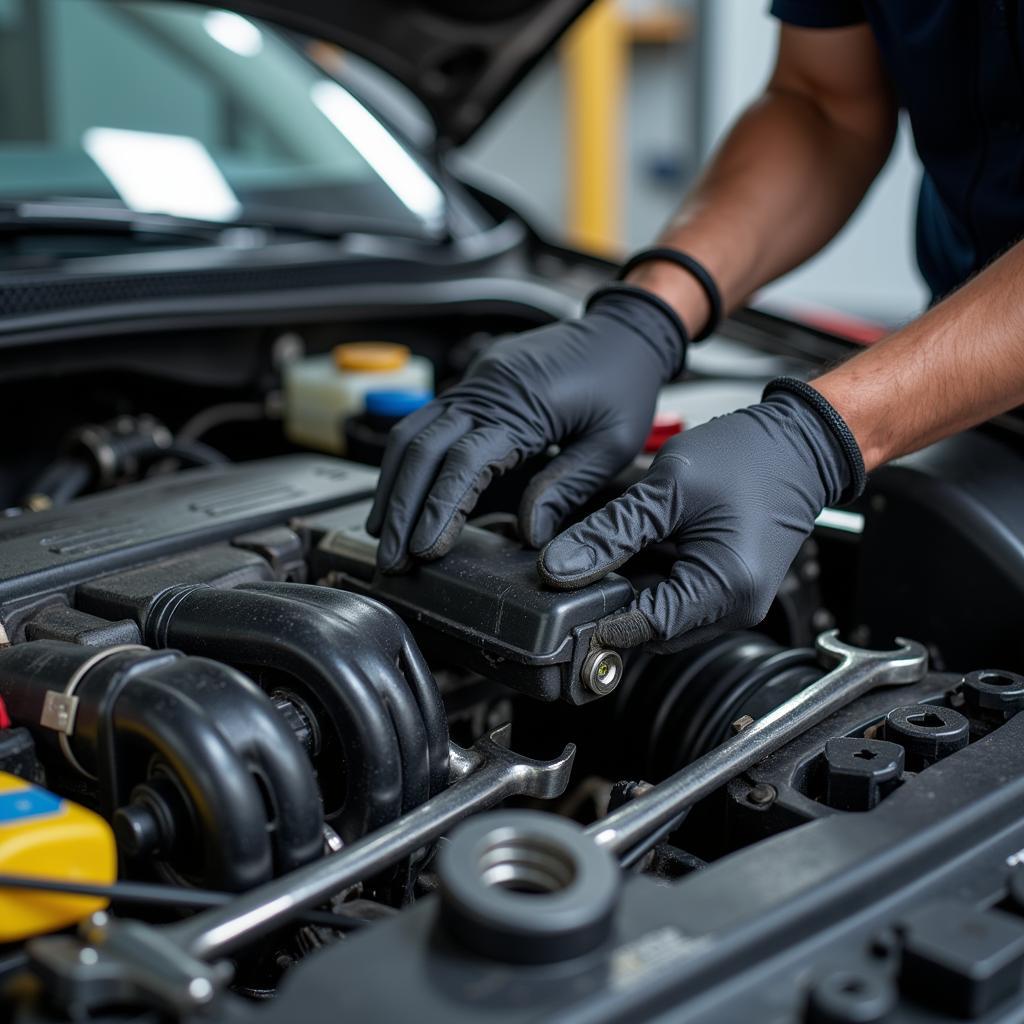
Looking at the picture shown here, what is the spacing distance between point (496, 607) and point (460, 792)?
143mm

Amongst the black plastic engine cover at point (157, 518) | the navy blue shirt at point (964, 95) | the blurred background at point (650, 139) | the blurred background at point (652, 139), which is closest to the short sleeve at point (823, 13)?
the navy blue shirt at point (964, 95)

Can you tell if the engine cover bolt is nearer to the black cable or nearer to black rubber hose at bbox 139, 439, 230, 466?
the black cable

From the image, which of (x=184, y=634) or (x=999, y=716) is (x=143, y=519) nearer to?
(x=184, y=634)

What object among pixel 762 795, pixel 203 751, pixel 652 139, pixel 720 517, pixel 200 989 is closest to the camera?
pixel 200 989

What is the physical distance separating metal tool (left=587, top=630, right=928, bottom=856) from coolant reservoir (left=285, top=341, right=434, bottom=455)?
0.64 metres

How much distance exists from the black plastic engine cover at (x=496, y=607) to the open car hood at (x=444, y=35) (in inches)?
34.9

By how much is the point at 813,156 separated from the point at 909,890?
0.99 m

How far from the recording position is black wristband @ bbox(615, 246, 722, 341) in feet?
4.24

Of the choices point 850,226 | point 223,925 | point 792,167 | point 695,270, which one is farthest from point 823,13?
point 850,226

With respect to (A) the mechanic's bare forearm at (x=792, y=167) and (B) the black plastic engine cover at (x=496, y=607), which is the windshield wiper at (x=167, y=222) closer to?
(A) the mechanic's bare forearm at (x=792, y=167)

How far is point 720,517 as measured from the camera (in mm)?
925

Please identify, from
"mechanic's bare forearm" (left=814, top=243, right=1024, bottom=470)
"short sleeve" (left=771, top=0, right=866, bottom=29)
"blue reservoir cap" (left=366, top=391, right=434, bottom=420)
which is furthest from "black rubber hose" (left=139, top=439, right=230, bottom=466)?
"short sleeve" (left=771, top=0, right=866, bottom=29)

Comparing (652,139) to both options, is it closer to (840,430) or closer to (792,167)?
(792,167)

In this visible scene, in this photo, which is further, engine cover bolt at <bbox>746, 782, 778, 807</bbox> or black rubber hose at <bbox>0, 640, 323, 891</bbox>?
engine cover bolt at <bbox>746, 782, 778, 807</bbox>
